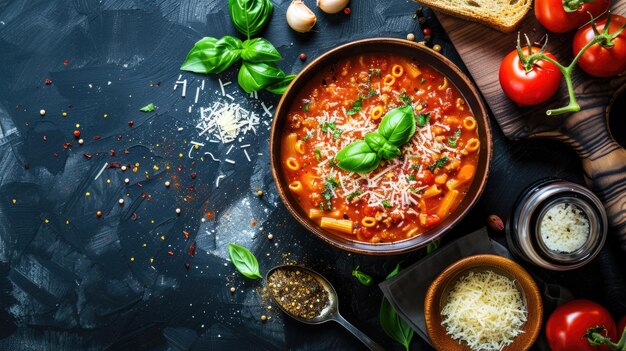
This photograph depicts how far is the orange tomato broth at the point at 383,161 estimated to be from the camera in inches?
141

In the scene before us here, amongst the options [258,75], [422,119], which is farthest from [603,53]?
[258,75]

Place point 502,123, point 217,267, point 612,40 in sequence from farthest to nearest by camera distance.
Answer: point 217,267 < point 502,123 < point 612,40

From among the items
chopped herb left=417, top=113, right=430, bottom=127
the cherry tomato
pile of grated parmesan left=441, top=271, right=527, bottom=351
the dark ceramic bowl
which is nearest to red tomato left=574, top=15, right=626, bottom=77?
A: the cherry tomato

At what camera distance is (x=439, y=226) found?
356 cm

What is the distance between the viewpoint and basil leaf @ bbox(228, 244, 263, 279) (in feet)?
12.8

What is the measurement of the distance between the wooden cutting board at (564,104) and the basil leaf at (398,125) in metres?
0.56

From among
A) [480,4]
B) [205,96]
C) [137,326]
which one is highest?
[480,4]

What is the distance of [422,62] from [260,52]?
0.95 m

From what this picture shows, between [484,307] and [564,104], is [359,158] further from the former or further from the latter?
[564,104]

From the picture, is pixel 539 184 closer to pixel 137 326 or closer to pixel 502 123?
pixel 502 123

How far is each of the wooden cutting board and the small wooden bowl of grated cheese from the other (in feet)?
2.18

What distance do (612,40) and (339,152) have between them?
158 centimetres

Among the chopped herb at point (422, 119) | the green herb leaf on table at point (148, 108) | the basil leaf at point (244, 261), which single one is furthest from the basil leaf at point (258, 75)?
the basil leaf at point (244, 261)

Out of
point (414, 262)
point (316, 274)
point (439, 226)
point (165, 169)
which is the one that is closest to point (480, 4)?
point (439, 226)
